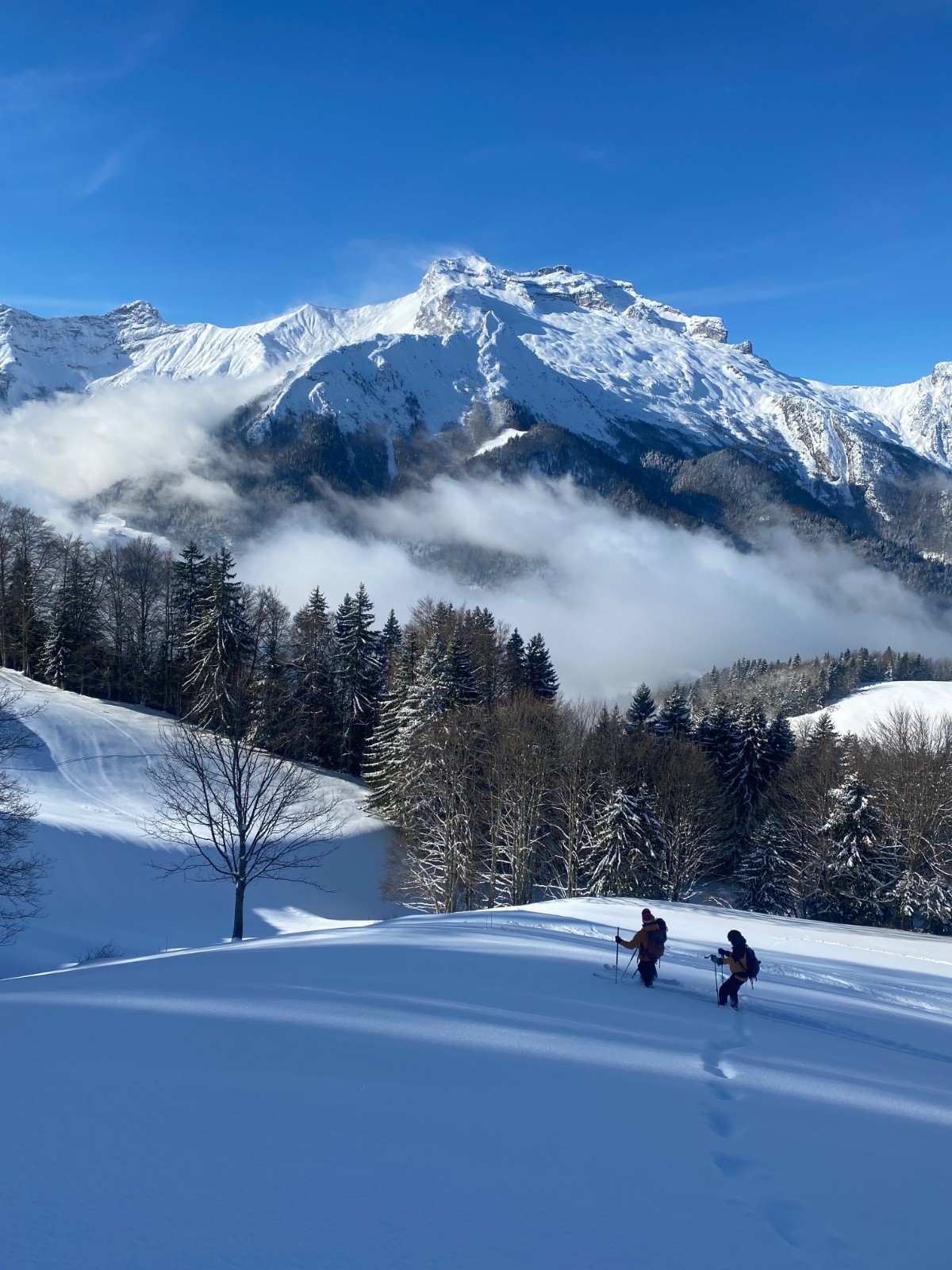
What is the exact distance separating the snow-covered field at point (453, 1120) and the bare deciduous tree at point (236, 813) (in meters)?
8.34

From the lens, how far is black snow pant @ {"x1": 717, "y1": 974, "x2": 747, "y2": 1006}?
30.7 ft

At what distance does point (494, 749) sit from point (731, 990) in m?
22.0

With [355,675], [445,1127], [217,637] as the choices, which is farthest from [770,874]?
[445,1127]

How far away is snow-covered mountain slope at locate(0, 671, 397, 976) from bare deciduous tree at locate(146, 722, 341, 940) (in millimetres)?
869

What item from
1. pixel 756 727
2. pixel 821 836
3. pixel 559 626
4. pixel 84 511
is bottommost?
pixel 821 836

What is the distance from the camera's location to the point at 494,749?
3127 centimetres

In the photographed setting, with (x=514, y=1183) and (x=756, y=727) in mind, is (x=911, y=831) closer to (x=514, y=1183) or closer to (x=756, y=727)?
(x=756, y=727)

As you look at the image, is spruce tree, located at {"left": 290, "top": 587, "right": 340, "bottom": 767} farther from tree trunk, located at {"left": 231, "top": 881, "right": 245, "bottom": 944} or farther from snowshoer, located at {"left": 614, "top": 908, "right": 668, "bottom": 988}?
snowshoer, located at {"left": 614, "top": 908, "right": 668, "bottom": 988}

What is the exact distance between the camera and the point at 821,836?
32344 mm

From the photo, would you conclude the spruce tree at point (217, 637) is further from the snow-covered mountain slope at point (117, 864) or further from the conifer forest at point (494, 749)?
the snow-covered mountain slope at point (117, 864)

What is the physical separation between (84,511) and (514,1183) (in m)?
222

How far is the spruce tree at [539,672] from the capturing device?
4734cm

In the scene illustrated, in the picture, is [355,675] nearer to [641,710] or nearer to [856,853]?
[641,710]

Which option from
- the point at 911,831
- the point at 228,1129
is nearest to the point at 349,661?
the point at 911,831
